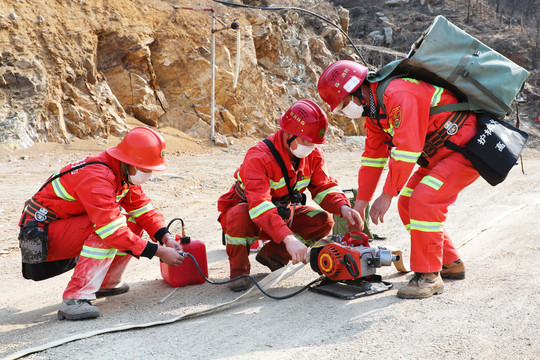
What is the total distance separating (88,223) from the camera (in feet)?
13.1

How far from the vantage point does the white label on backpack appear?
4.01m

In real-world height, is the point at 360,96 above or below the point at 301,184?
above

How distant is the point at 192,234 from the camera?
6746mm

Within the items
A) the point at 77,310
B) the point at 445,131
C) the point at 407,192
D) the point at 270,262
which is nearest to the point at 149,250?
the point at 77,310

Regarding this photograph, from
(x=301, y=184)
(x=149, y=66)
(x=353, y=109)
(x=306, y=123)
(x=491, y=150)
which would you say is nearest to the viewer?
(x=491, y=150)

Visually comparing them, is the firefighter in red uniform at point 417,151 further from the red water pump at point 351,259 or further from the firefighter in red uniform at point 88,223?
the firefighter in red uniform at point 88,223

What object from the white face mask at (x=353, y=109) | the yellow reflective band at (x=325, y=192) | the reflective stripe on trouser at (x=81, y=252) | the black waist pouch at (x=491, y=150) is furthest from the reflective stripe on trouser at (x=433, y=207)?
the reflective stripe on trouser at (x=81, y=252)

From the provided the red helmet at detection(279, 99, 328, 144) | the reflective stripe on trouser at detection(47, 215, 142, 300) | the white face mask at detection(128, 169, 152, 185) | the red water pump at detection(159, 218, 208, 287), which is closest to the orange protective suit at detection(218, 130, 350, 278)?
the red helmet at detection(279, 99, 328, 144)

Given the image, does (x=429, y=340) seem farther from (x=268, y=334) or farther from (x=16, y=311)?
(x=16, y=311)

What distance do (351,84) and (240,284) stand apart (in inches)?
78.2

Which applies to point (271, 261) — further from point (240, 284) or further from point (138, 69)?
point (138, 69)

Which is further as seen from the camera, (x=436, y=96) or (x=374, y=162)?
(x=374, y=162)

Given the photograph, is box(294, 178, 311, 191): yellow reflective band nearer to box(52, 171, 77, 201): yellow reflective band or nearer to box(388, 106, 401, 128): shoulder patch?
box(388, 106, 401, 128): shoulder patch

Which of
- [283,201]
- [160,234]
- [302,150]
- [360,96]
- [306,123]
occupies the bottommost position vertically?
[160,234]
